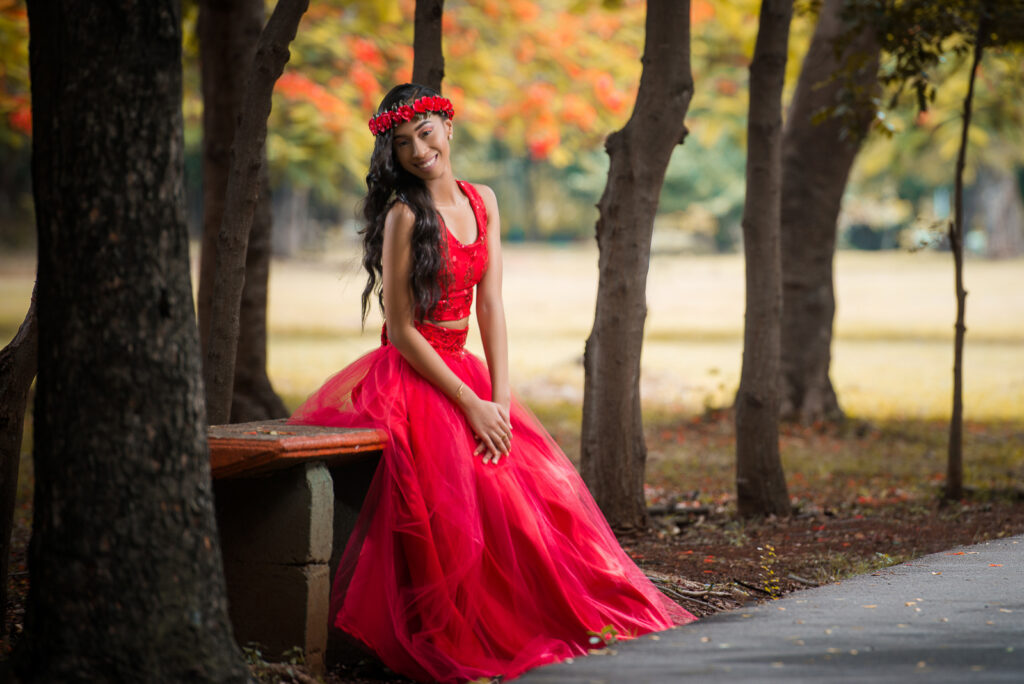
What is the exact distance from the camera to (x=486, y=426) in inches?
168

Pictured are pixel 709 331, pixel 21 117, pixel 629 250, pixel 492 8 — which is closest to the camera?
pixel 629 250

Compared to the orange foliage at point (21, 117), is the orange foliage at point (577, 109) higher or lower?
higher

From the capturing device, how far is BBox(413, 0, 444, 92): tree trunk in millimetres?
6102

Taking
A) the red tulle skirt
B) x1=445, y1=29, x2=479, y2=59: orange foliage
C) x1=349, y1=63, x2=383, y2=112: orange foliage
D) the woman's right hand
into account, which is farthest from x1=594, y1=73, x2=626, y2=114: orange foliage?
the woman's right hand

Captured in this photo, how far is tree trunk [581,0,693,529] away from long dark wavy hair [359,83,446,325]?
2.14 m

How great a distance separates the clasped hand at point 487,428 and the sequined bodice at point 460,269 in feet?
1.26

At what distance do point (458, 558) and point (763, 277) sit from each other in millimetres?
3698

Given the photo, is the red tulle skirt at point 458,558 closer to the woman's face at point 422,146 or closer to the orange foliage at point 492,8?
the woman's face at point 422,146

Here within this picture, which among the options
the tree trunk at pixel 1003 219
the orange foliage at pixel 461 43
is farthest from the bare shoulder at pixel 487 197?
the tree trunk at pixel 1003 219

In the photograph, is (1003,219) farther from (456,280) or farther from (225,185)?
(456,280)

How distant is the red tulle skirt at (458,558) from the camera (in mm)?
4012

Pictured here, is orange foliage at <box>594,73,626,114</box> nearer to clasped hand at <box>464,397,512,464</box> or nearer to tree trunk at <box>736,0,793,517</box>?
tree trunk at <box>736,0,793,517</box>

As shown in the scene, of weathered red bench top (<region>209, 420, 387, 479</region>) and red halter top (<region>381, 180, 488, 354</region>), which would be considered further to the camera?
red halter top (<region>381, 180, 488, 354</region>)

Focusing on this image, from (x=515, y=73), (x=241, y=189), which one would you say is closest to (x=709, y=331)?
(x=515, y=73)
